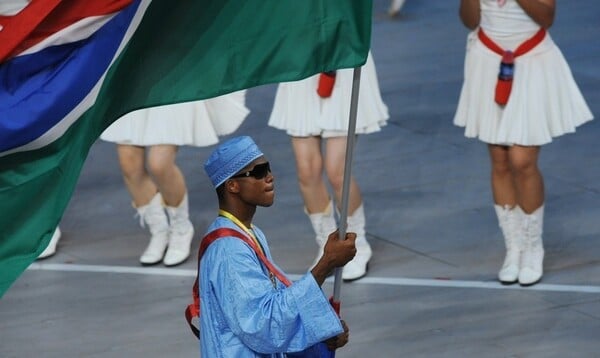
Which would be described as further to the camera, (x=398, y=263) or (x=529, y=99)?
(x=398, y=263)

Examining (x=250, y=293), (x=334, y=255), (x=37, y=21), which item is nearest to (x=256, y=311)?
(x=250, y=293)

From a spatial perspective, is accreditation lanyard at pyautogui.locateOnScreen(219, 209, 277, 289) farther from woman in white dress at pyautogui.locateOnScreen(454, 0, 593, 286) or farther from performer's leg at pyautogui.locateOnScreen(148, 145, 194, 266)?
performer's leg at pyautogui.locateOnScreen(148, 145, 194, 266)

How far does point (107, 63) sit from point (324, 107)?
3.71 m

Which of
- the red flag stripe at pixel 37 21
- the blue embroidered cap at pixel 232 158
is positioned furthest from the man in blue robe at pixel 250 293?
the red flag stripe at pixel 37 21

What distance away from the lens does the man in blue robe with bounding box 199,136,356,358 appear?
6105 millimetres

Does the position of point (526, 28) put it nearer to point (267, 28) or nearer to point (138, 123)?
point (138, 123)

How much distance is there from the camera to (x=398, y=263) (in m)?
10.5

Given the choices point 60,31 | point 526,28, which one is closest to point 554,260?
point 526,28

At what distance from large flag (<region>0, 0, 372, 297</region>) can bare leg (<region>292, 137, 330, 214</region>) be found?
3.48 meters

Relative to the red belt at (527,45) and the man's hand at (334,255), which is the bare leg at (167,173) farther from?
the man's hand at (334,255)

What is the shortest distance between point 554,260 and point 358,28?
13.4ft

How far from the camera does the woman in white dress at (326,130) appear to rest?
32.9 feet

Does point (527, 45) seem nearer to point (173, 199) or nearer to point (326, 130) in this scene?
point (326, 130)

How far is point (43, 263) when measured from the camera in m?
10.9
